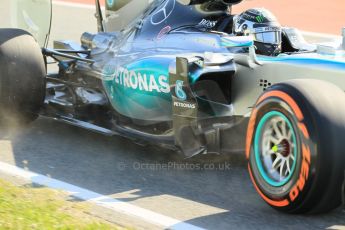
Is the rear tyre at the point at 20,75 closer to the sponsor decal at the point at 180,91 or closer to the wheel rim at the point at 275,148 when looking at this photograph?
the sponsor decal at the point at 180,91

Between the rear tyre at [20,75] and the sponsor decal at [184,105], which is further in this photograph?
the rear tyre at [20,75]

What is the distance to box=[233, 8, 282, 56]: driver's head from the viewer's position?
5.87 metres

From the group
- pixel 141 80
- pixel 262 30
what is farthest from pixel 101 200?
pixel 262 30

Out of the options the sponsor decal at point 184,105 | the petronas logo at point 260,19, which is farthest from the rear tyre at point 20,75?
the petronas logo at point 260,19

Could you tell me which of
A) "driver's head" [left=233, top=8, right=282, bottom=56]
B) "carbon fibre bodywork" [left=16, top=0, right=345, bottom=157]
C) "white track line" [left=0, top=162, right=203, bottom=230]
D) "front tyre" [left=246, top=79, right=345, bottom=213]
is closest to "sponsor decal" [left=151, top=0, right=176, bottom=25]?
"carbon fibre bodywork" [left=16, top=0, right=345, bottom=157]

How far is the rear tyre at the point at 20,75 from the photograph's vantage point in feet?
21.8

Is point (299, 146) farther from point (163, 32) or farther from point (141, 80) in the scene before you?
point (163, 32)

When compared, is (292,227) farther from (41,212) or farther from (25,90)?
(25,90)

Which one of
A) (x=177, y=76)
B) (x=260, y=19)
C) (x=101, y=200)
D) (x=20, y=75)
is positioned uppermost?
(x=260, y=19)

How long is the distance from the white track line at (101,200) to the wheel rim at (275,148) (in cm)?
61

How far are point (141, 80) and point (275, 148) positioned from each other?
5.07ft

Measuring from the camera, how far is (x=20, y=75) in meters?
6.67

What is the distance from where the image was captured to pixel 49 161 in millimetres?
6133

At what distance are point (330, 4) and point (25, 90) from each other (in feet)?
24.9
